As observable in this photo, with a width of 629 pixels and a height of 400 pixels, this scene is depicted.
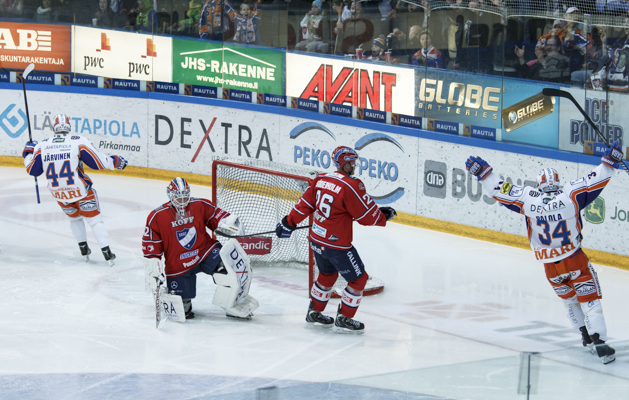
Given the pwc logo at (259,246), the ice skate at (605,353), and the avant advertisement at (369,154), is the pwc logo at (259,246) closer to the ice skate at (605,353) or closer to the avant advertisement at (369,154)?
the avant advertisement at (369,154)

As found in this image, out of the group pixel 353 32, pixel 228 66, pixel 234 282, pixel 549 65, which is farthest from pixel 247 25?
pixel 234 282

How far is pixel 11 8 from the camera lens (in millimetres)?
13180

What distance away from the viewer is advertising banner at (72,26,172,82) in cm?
1252

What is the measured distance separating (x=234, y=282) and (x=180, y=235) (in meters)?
0.52

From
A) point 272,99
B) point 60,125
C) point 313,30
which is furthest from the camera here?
point 272,99

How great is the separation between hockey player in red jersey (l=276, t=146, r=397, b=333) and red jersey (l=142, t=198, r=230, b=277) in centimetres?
56

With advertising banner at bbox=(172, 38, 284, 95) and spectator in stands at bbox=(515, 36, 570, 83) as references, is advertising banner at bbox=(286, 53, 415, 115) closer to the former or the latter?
advertising banner at bbox=(172, 38, 284, 95)

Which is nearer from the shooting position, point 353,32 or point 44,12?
point 353,32

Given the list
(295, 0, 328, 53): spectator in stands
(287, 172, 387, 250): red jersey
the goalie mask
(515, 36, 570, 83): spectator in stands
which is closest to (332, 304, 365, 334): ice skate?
(287, 172, 387, 250): red jersey

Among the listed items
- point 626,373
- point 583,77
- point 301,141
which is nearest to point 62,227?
point 301,141

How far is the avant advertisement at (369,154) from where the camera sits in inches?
394

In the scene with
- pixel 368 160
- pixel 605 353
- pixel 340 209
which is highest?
pixel 340 209

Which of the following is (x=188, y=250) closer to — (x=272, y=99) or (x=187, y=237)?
(x=187, y=237)

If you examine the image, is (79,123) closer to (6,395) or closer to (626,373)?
(6,395)
